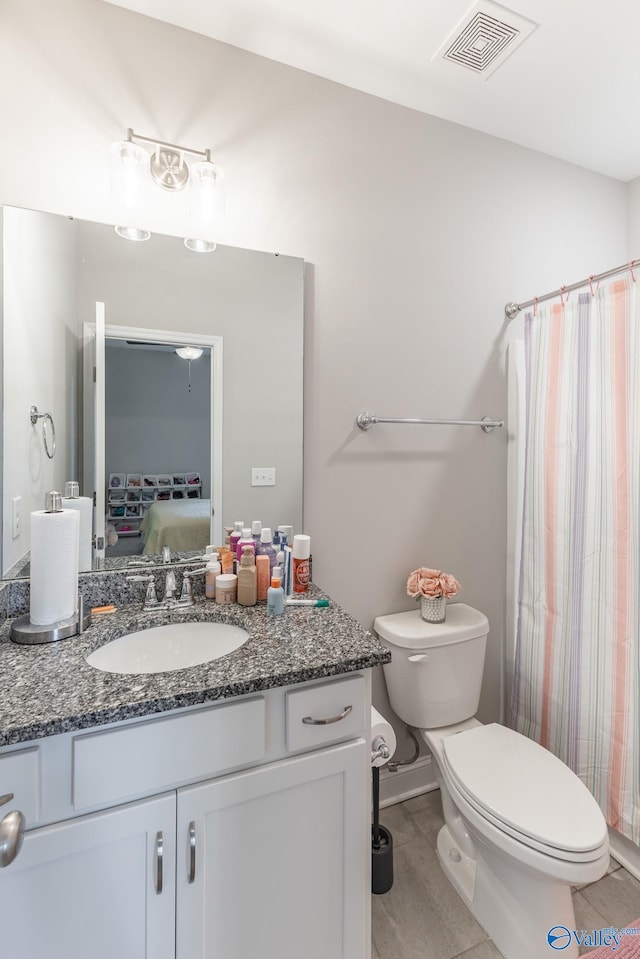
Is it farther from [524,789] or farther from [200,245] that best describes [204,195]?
[524,789]

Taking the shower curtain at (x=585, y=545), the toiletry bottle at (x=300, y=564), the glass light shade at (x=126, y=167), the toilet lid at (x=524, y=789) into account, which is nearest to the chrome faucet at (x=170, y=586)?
the toiletry bottle at (x=300, y=564)

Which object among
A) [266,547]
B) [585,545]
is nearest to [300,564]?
[266,547]

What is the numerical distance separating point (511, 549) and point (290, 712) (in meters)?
1.36

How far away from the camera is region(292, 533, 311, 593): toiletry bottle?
1447 millimetres

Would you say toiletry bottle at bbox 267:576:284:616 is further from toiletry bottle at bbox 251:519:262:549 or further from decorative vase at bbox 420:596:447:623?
decorative vase at bbox 420:596:447:623

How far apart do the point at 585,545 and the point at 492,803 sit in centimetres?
89

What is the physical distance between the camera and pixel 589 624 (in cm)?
161

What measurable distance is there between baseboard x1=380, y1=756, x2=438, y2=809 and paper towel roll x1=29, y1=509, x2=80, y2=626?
4.50 ft

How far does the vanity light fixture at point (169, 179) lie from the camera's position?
1281mm

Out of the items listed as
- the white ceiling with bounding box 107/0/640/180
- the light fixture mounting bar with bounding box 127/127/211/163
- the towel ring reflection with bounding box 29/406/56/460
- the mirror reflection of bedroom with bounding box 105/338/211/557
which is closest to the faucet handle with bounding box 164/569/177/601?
the mirror reflection of bedroom with bounding box 105/338/211/557

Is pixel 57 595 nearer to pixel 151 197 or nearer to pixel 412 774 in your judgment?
pixel 151 197

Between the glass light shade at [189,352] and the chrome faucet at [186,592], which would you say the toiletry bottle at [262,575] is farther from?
the glass light shade at [189,352]

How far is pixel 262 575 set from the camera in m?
1.38

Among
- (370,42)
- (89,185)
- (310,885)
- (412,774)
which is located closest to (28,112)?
(89,185)
